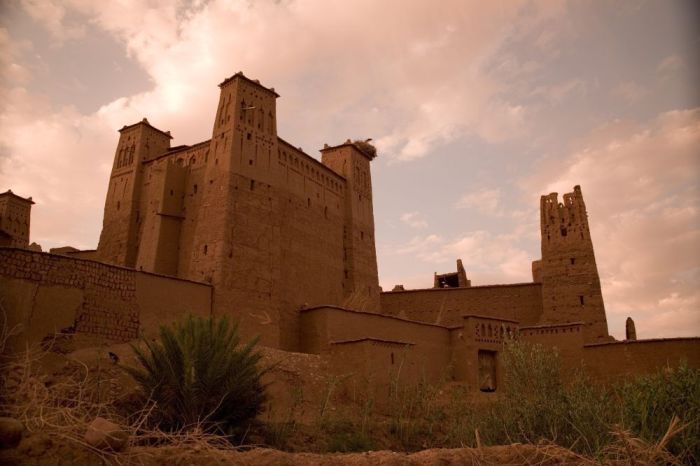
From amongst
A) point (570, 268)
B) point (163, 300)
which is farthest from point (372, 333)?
point (570, 268)

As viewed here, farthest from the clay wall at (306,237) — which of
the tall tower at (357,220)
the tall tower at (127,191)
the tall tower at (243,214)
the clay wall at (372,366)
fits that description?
the tall tower at (127,191)

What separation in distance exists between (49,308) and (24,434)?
910 cm

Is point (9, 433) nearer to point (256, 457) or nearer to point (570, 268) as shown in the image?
point (256, 457)

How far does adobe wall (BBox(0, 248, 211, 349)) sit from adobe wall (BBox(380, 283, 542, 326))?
49.0 ft

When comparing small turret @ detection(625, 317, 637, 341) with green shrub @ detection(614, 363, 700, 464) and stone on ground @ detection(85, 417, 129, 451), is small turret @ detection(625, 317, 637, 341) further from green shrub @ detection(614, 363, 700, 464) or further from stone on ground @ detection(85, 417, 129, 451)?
stone on ground @ detection(85, 417, 129, 451)

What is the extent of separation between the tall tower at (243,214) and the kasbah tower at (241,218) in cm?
4

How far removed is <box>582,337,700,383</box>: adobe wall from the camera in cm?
1794

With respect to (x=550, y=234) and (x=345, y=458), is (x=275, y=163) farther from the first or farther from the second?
(x=345, y=458)

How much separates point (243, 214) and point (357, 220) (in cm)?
928

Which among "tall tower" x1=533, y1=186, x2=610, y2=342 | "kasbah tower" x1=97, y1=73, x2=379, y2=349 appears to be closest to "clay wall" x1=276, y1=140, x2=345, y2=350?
"kasbah tower" x1=97, y1=73, x2=379, y2=349

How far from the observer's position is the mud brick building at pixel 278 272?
49.5ft

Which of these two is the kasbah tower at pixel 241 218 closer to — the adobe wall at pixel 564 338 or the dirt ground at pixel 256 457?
the adobe wall at pixel 564 338

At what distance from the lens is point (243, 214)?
70.2 ft

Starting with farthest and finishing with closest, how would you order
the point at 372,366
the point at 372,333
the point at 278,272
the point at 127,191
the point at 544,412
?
the point at 127,191
the point at 278,272
the point at 372,333
the point at 372,366
the point at 544,412
